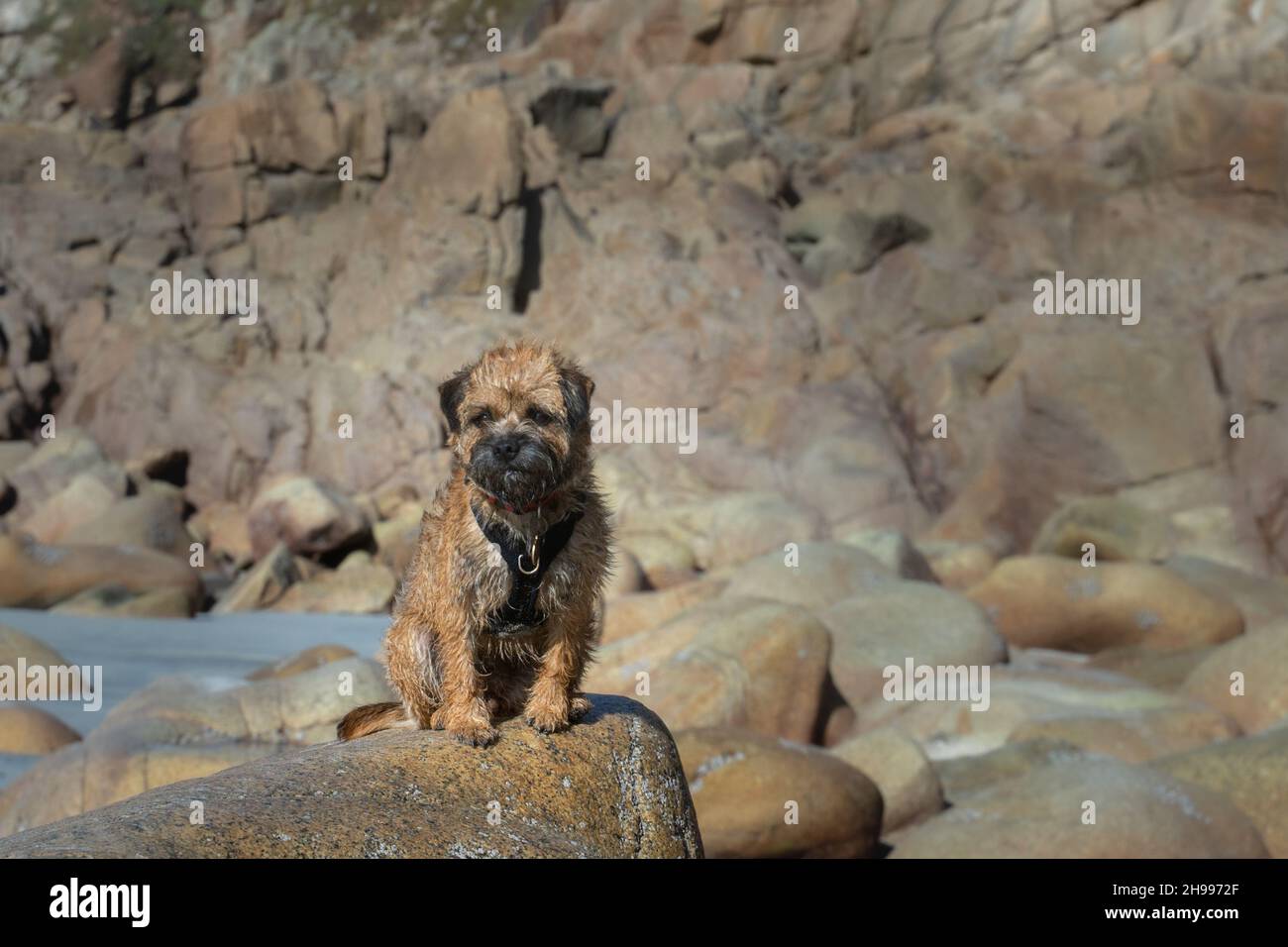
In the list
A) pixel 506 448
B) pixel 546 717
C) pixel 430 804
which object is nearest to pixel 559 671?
pixel 546 717

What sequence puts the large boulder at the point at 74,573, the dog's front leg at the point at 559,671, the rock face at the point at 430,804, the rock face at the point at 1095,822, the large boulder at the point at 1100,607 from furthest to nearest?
the large boulder at the point at 74,573
the large boulder at the point at 1100,607
the rock face at the point at 1095,822
the dog's front leg at the point at 559,671
the rock face at the point at 430,804

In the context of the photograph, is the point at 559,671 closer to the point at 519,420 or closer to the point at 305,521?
the point at 519,420

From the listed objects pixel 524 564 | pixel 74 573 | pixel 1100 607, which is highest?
pixel 524 564

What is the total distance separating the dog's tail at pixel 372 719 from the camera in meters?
5.13

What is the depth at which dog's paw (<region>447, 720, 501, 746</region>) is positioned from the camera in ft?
15.1

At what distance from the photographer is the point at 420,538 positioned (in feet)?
16.4

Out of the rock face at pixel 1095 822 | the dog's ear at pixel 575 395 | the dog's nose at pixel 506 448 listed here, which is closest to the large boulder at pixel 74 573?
the rock face at pixel 1095 822

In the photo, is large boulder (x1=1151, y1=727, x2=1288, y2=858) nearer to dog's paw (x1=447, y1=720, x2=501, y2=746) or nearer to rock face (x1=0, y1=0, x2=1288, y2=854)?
rock face (x1=0, y1=0, x2=1288, y2=854)

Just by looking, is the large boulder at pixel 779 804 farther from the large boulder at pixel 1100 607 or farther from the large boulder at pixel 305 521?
the large boulder at pixel 305 521

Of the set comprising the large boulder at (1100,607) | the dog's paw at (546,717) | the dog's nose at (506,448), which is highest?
the dog's nose at (506,448)

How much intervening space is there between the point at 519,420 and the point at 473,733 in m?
1.15

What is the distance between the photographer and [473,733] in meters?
4.61

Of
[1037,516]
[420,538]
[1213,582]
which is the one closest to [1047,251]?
[1037,516]
